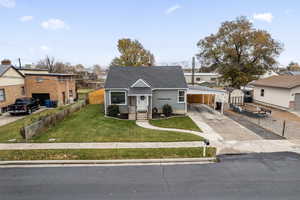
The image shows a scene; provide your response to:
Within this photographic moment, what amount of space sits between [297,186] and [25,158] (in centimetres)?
1117

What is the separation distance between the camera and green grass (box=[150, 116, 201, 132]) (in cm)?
1345

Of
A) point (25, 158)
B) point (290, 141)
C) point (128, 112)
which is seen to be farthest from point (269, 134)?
point (25, 158)

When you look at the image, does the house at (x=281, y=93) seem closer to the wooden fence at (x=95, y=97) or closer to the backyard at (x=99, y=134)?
the backyard at (x=99, y=134)

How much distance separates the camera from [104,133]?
11711mm

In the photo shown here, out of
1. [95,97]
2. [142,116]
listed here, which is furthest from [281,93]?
[95,97]

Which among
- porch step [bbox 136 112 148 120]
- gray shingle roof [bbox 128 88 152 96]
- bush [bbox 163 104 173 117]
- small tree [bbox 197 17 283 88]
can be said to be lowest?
Answer: porch step [bbox 136 112 148 120]

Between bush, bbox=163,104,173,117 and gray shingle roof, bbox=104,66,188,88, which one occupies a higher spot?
gray shingle roof, bbox=104,66,188,88

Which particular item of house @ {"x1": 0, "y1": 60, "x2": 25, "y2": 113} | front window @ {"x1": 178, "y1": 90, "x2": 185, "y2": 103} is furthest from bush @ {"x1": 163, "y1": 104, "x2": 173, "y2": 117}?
house @ {"x1": 0, "y1": 60, "x2": 25, "y2": 113}

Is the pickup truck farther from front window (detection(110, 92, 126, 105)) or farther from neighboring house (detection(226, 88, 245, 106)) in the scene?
neighboring house (detection(226, 88, 245, 106))

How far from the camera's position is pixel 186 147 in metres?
9.22

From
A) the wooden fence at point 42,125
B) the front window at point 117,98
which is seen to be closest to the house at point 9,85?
the wooden fence at point 42,125

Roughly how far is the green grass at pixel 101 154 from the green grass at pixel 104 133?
1484 millimetres

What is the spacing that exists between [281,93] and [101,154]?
22.7 m

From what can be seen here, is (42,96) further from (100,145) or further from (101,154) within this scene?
(101,154)
